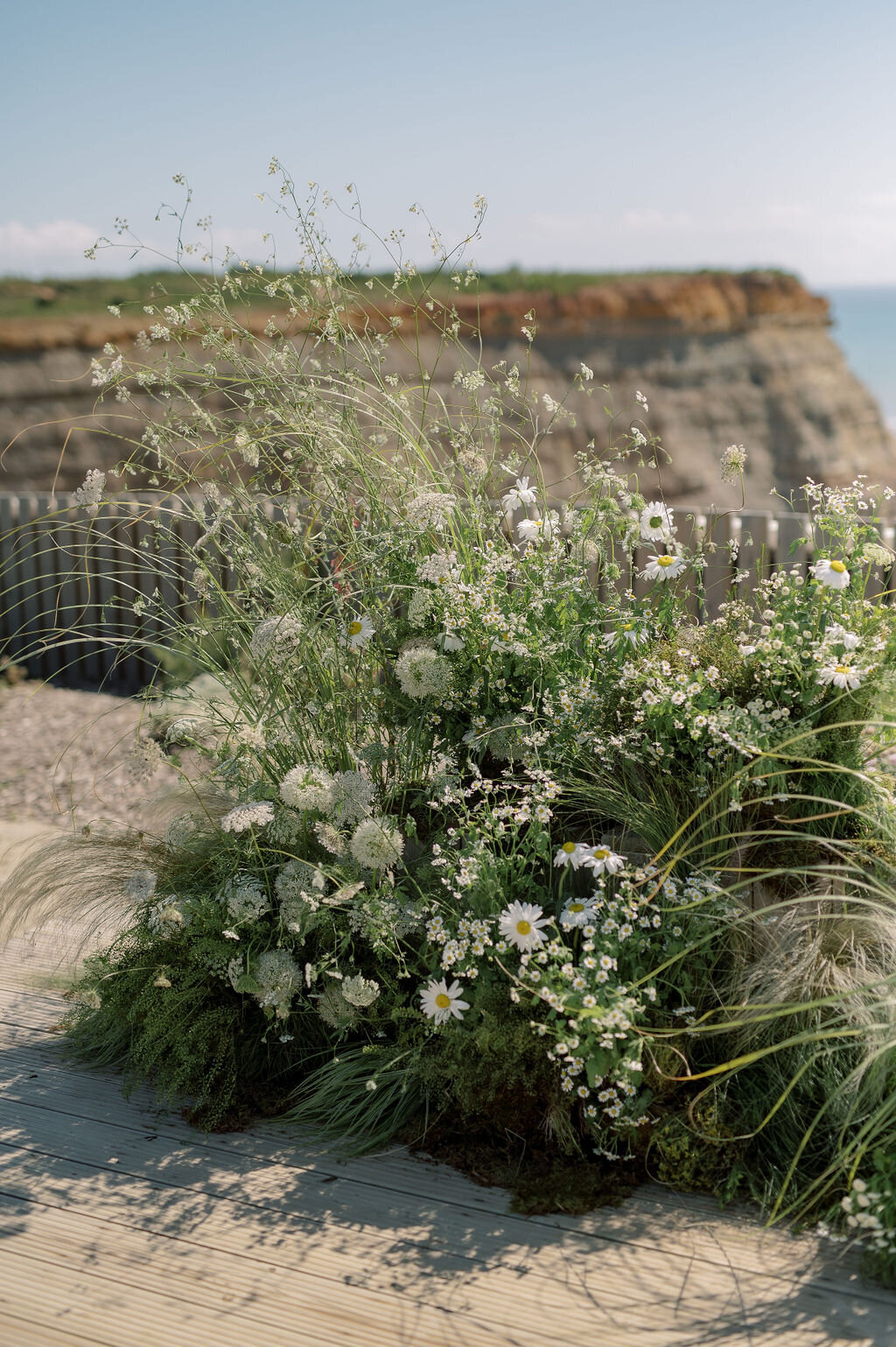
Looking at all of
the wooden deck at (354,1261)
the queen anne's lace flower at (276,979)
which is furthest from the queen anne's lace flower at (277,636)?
the wooden deck at (354,1261)

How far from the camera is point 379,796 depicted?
2639 mm

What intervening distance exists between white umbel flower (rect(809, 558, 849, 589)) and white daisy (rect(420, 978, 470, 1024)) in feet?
3.98

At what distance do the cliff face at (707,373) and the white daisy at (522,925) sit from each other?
17.8m

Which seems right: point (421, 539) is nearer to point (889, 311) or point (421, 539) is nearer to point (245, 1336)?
point (245, 1336)

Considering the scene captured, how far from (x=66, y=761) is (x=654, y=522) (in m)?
3.81

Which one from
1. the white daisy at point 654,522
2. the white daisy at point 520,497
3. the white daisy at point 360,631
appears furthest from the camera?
the white daisy at point 520,497

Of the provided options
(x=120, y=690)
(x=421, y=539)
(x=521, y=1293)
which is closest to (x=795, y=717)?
(x=421, y=539)

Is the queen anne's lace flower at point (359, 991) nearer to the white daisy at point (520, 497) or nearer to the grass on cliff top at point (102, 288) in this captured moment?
the white daisy at point (520, 497)

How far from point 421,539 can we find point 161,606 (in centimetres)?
68

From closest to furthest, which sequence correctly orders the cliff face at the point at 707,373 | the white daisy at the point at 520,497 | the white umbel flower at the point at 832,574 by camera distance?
the white umbel flower at the point at 832,574
the white daisy at the point at 520,497
the cliff face at the point at 707,373

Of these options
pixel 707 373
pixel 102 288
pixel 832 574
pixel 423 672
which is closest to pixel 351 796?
pixel 423 672

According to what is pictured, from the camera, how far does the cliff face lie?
Result: 21.0 metres

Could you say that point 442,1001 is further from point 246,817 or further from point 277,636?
point 277,636

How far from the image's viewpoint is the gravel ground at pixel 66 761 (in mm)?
4711
